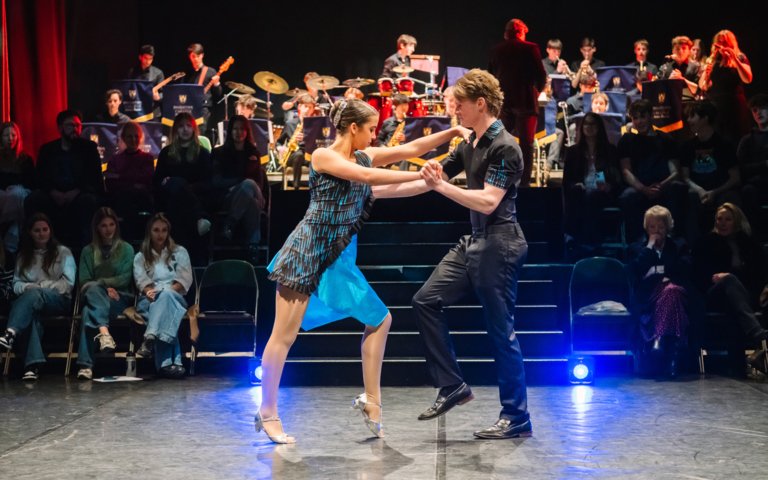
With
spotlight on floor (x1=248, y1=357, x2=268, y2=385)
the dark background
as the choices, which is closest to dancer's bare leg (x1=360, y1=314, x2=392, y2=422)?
spotlight on floor (x1=248, y1=357, x2=268, y2=385)

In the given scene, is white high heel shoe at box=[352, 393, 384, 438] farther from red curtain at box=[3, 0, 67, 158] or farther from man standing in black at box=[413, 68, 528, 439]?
red curtain at box=[3, 0, 67, 158]

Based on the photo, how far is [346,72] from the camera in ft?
52.0

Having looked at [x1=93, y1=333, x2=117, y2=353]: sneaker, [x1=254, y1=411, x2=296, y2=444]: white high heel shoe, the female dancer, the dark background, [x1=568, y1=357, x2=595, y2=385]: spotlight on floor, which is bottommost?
[x1=568, y1=357, x2=595, y2=385]: spotlight on floor

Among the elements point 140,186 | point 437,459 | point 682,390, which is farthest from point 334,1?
point 437,459

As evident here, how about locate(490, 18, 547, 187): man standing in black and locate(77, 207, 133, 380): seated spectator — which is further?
locate(490, 18, 547, 187): man standing in black

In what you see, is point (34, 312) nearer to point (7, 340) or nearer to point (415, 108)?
point (7, 340)

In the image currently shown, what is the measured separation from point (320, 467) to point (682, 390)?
10.1 feet

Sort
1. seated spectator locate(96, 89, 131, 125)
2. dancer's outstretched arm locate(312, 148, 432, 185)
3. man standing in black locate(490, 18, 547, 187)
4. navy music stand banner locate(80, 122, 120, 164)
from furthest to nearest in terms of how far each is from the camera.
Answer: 1. seated spectator locate(96, 89, 131, 125)
2. navy music stand banner locate(80, 122, 120, 164)
3. man standing in black locate(490, 18, 547, 187)
4. dancer's outstretched arm locate(312, 148, 432, 185)

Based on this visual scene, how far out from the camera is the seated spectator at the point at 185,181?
8219mm

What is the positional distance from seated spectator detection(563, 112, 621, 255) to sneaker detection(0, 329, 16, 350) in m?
4.42

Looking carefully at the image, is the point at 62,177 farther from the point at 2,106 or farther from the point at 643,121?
the point at 643,121

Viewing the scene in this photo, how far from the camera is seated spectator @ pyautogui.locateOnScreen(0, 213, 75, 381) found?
7223 mm

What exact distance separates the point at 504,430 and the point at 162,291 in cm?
344

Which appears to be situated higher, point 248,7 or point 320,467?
point 248,7
